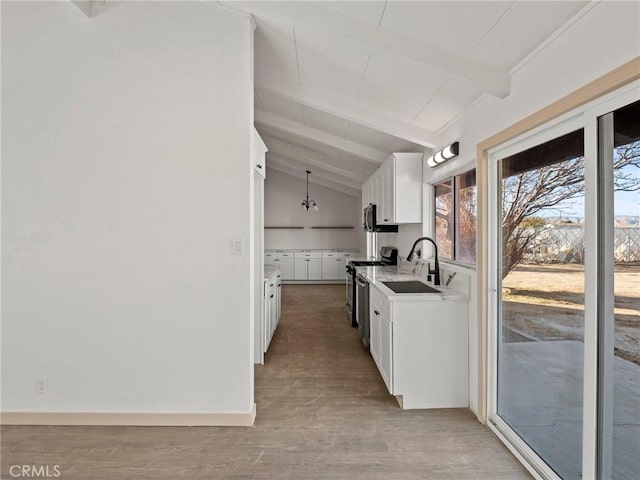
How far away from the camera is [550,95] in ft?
5.46

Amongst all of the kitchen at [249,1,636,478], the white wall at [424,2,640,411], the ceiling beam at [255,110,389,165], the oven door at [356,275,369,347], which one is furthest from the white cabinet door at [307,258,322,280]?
the white wall at [424,2,640,411]

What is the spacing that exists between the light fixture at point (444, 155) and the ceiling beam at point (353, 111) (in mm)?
200

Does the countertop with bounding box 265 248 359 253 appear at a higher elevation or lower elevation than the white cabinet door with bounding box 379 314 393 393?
higher

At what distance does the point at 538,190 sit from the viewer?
1.94 m

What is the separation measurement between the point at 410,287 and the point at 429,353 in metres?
0.66

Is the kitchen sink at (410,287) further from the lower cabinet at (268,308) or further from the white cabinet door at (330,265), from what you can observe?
the white cabinet door at (330,265)

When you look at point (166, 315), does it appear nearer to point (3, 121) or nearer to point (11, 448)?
point (11, 448)

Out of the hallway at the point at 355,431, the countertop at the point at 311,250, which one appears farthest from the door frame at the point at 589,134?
the countertop at the point at 311,250

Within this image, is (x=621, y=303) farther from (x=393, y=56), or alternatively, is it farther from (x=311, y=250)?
(x=311, y=250)

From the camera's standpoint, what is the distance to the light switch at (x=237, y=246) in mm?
2314

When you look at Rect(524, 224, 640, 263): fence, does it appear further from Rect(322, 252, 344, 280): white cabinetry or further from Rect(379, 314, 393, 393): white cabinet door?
Rect(322, 252, 344, 280): white cabinetry

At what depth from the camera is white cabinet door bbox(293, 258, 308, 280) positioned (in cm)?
884

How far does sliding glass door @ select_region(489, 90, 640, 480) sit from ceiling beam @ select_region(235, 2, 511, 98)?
1.35 ft

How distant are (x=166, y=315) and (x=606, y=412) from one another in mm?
2493
